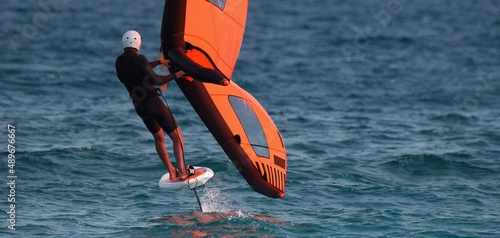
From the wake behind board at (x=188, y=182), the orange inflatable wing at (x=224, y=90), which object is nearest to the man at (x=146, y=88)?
the wake behind board at (x=188, y=182)

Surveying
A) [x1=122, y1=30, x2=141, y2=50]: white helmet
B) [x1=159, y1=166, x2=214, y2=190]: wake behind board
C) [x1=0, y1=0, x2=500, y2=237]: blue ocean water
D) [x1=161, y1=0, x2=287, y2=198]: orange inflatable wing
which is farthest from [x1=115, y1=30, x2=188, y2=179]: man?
[x1=0, y1=0, x2=500, y2=237]: blue ocean water

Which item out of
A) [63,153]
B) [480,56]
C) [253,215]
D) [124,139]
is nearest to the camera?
[253,215]

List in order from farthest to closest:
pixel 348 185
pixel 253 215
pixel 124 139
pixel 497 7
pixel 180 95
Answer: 1. pixel 497 7
2. pixel 180 95
3. pixel 124 139
4. pixel 348 185
5. pixel 253 215

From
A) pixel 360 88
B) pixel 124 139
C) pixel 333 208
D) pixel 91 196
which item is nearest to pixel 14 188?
pixel 91 196

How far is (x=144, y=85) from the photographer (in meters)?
10.5

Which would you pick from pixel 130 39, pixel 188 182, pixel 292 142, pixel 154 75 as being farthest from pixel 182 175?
pixel 292 142

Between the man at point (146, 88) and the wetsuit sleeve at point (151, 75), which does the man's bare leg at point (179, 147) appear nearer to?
the man at point (146, 88)

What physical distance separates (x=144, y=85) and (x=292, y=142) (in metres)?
8.39

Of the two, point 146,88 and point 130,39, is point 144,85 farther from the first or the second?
point 130,39

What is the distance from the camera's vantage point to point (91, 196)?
13617 mm

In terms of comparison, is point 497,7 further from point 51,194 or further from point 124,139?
point 51,194

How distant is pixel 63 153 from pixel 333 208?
7.21m

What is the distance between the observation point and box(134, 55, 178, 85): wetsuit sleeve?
397 inches

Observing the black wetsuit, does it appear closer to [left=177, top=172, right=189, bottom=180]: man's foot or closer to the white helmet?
the white helmet
